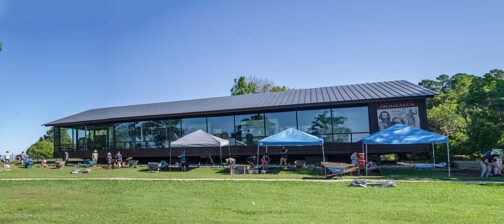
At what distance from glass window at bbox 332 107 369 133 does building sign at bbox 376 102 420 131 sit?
0.83 metres

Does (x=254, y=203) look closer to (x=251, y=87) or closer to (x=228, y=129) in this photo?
(x=228, y=129)

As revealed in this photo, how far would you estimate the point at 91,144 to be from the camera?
25.8 m

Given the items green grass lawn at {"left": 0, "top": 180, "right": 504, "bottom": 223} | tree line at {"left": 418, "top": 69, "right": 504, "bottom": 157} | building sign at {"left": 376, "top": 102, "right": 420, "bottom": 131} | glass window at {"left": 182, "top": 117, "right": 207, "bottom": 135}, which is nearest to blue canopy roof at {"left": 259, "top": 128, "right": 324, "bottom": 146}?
green grass lawn at {"left": 0, "top": 180, "right": 504, "bottom": 223}

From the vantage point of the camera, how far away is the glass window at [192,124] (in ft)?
74.9

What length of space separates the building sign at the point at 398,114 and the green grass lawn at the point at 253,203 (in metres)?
8.60

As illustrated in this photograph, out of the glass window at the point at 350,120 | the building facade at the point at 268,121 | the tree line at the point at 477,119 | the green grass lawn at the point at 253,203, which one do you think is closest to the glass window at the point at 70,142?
the building facade at the point at 268,121

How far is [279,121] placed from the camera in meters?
21.0

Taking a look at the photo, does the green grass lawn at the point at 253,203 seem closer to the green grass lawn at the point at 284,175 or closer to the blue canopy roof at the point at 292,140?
the green grass lawn at the point at 284,175

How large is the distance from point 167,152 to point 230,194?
45.8 feet

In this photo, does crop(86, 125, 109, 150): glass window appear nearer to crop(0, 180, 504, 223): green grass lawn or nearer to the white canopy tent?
the white canopy tent

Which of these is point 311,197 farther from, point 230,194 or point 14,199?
point 14,199

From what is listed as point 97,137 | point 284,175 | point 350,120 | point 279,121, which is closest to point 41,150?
point 97,137

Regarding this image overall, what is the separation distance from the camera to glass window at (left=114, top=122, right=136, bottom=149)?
2466 cm

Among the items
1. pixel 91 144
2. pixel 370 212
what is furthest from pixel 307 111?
pixel 91 144
